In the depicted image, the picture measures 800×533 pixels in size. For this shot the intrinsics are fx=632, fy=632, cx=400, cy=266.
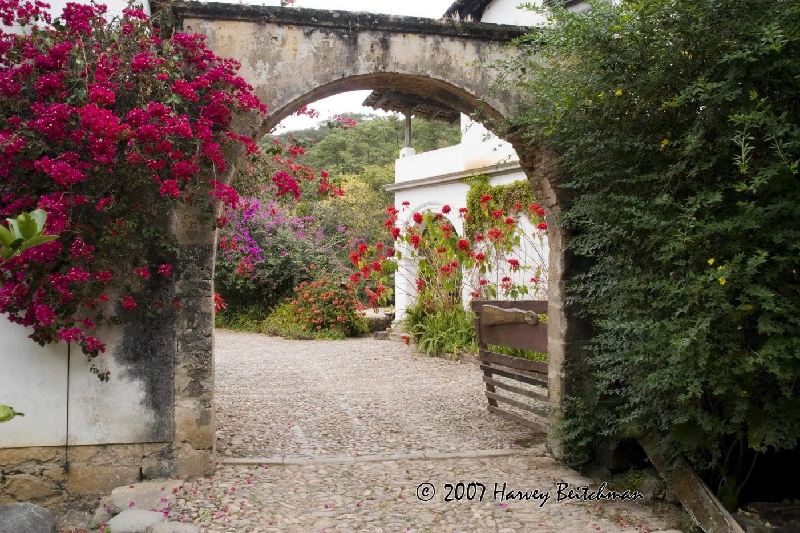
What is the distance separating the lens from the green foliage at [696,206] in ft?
9.43

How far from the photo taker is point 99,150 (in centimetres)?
334

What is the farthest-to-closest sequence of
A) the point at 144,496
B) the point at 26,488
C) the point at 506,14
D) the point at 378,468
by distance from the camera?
the point at 506,14 < the point at 378,468 < the point at 26,488 < the point at 144,496

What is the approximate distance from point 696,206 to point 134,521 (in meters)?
3.30

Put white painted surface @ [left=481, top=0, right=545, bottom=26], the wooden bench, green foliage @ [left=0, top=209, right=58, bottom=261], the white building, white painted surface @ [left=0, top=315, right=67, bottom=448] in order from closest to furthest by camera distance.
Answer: green foliage @ [left=0, top=209, right=58, bottom=261] < white painted surface @ [left=0, top=315, right=67, bottom=448] < the wooden bench < the white building < white painted surface @ [left=481, top=0, right=545, bottom=26]

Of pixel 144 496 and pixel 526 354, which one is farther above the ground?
pixel 526 354

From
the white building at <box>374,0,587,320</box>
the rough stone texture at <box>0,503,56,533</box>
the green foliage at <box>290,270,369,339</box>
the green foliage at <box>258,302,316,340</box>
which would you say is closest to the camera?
the rough stone texture at <box>0,503,56,533</box>

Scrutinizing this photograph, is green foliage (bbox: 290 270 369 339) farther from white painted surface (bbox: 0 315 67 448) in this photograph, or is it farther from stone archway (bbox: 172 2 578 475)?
white painted surface (bbox: 0 315 67 448)

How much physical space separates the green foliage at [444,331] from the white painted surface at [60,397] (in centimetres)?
600

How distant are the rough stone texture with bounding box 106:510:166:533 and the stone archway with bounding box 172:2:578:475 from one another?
62 cm

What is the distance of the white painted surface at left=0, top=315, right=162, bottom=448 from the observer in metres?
3.92

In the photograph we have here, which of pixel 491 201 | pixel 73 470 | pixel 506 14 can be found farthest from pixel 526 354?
pixel 506 14

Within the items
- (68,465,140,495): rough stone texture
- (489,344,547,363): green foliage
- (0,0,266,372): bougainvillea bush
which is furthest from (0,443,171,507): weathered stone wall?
(489,344,547,363): green foliage

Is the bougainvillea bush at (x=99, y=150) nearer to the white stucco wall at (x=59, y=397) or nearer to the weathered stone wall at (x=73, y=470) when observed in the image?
the white stucco wall at (x=59, y=397)

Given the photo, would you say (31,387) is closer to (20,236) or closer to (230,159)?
(230,159)
